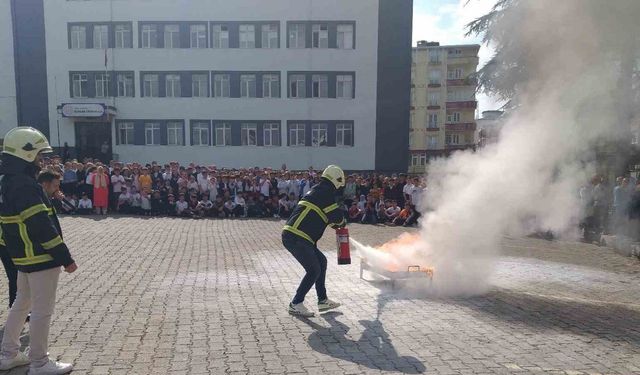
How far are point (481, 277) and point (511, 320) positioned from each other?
165 cm

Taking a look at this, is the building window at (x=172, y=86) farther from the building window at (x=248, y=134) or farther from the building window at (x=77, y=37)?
the building window at (x=77, y=37)

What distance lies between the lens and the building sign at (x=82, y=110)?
3023 cm

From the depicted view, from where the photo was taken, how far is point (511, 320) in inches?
229

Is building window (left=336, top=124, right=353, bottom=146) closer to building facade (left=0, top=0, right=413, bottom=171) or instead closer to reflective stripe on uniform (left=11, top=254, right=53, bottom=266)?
building facade (left=0, top=0, right=413, bottom=171)

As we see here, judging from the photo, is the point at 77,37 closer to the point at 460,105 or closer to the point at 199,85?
the point at 199,85

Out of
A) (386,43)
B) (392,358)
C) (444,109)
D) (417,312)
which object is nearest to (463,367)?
(392,358)

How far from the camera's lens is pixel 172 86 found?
103ft

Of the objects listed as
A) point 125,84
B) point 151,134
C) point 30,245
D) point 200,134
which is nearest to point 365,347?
point 30,245

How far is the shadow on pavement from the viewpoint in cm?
449

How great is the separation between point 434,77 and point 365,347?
59.3 meters

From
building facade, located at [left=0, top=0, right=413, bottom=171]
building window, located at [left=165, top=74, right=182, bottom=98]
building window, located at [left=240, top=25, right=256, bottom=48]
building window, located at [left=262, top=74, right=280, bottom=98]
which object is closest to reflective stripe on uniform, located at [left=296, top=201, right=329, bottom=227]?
building facade, located at [left=0, top=0, right=413, bottom=171]

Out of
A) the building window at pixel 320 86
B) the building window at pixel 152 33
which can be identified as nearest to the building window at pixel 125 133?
the building window at pixel 152 33

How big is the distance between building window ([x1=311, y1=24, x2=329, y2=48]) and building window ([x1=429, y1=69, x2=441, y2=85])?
3210 centimetres

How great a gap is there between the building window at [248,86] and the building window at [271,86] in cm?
66
